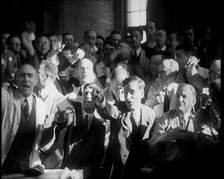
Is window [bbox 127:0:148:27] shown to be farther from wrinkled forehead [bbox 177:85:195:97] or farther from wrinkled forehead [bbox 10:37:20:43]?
wrinkled forehead [bbox 10:37:20:43]

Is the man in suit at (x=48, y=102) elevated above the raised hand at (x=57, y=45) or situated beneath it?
situated beneath

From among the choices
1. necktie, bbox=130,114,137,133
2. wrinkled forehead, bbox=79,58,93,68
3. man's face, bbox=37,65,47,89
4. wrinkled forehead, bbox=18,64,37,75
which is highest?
wrinkled forehead, bbox=79,58,93,68

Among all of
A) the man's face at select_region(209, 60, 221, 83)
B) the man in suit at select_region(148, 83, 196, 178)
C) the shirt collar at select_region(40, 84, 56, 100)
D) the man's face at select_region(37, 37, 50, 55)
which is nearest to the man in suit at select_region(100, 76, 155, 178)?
the man in suit at select_region(148, 83, 196, 178)

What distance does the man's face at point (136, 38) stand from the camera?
14.5ft

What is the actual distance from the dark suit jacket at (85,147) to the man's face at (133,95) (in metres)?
0.31

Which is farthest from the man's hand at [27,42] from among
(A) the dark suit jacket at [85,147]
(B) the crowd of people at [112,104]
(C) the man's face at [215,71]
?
(C) the man's face at [215,71]

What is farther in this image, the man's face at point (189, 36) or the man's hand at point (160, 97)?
the man's hand at point (160, 97)

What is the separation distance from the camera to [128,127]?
177 inches

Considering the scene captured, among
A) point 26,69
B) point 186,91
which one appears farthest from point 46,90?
point 186,91

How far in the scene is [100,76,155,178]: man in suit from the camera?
4.46 m

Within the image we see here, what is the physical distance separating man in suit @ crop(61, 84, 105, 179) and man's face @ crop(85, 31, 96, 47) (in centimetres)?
36

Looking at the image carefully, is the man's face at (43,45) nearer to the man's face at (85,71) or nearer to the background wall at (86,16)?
the background wall at (86,16)

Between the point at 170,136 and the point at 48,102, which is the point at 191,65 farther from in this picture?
the point at 48,102

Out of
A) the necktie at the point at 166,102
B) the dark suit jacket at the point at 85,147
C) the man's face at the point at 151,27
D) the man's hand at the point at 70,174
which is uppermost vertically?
the man's face at the point at 151,27
